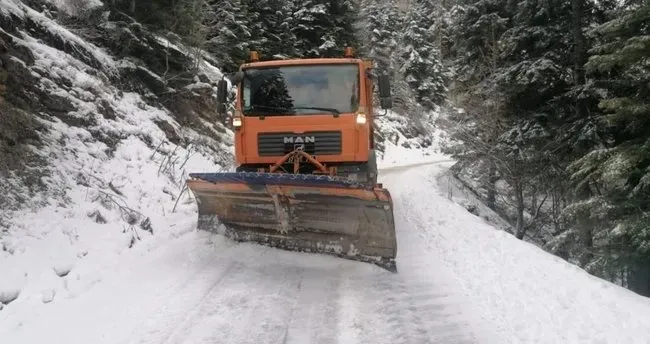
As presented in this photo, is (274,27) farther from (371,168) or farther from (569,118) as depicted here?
(371,168)

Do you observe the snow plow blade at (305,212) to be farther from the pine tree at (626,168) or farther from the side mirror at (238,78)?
the pine tree at (626,168)

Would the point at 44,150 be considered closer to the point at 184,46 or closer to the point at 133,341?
the point at 133,341

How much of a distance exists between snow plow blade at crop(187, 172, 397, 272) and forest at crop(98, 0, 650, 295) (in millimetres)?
4241

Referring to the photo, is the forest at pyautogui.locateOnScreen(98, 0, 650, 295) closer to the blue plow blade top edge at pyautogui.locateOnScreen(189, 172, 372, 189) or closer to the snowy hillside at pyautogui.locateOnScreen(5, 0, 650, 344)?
the snowy hillside at pyautogui.locateOnScreen(5, 0, 650, 344)

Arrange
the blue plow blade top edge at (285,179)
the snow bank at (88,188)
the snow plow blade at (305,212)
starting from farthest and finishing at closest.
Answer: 1. the snow plow blade at (305,212)
2. the blue plow blade top edge at (285,179)
3. the snow bank at (88,188)

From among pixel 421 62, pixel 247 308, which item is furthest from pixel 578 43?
pixel 421 62

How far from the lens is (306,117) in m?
7.27

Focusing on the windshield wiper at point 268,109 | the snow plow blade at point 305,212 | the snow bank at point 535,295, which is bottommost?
the snow bank at point 535,295

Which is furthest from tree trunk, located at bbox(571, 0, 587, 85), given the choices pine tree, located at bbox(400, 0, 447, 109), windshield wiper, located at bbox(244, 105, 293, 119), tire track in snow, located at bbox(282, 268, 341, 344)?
pine tree, located at bbox(400, 0, 447, 109)

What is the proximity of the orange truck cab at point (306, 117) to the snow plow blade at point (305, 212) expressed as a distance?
83 centimetres

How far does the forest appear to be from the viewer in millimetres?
8703

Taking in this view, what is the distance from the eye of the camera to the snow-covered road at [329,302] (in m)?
4.28

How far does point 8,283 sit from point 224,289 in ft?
6.28

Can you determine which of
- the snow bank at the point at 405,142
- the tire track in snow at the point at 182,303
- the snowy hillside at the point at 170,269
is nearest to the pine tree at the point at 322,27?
the snow bank at the point at 405,142
